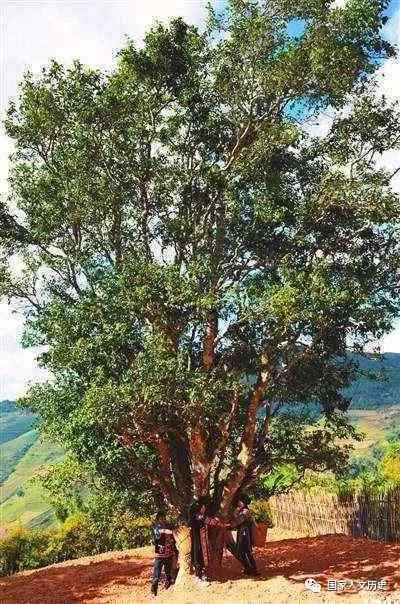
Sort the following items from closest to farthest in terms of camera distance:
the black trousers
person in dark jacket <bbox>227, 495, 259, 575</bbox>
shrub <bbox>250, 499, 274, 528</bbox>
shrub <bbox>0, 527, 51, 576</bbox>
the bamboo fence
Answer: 1. the black trousers
2. person in dark jacket <bbox>227, 495, 259, 575</bbox>
3. the bamboo fence
4. shrub <bbox>0, 527, 51, 576</bbox>
5. shrub <bbox>250, 499, 274, 528</bbox>

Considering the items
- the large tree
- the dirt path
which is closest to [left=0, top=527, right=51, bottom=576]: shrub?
the dirt path

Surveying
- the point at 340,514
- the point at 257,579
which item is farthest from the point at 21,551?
the point at 340,514

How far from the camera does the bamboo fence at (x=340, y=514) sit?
18453 millimetres

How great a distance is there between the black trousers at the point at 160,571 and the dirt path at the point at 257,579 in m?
0.31

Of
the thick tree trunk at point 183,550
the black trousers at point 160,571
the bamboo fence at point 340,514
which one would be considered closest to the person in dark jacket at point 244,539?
the thick tree trunk at point 183,550

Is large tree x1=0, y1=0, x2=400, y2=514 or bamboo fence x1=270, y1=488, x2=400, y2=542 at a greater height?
large tree x1=0, y1=0, x2=400, y2=514

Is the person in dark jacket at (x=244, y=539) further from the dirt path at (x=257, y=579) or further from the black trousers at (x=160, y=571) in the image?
the black trousers at (x=160, y=571)

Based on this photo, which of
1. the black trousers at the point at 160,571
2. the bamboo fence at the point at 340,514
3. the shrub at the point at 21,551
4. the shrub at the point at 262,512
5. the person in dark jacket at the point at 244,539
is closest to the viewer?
the black trousers at the point at 160,571

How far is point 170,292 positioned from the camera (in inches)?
529

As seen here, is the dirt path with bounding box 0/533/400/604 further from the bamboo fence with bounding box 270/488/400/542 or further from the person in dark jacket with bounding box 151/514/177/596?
the bamboo fence with bounding box 270/488/400/542

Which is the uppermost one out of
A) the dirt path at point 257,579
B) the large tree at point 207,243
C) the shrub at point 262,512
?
the large tree at point 207,243

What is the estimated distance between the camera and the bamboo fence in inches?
727

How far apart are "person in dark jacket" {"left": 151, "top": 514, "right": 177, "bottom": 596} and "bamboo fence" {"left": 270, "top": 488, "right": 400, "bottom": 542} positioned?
7636mm

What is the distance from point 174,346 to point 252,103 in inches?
267
